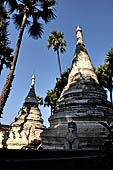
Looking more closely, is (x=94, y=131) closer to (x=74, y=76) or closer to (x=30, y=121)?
(x=74, y=76)

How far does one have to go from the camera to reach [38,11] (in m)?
9.49

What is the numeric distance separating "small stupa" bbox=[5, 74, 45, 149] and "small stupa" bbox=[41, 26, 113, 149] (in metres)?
4.39

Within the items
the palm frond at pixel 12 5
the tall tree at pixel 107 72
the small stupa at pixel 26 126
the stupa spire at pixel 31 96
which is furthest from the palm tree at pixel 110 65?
the palm frond at pixel 12 5

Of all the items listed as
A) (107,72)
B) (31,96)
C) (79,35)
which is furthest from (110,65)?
(31,96)

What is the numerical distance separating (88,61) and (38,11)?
17.9ft

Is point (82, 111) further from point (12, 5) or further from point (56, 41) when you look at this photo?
point (56, 41)

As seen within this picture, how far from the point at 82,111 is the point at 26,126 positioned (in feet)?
23.2

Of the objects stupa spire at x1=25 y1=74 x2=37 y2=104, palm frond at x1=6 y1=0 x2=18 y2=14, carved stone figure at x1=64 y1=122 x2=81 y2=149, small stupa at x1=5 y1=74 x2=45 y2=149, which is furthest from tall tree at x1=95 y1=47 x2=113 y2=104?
carved stone figure at x1=64 y1=122 x2=81 y2=149

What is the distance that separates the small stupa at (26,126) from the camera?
11047 mm

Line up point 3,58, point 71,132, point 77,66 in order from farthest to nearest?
1. point 3,58
2. point 77,66
3. point 71,132

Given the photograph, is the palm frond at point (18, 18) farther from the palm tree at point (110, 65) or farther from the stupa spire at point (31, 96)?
the palm tree at point (110, 65)

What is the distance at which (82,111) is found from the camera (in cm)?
741

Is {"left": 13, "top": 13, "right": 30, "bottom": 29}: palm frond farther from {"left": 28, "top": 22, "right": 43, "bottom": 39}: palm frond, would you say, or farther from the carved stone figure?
the carved stone figure
